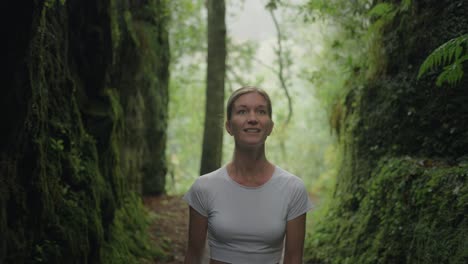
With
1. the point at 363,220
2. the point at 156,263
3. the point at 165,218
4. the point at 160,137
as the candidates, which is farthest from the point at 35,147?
the point at 160,137

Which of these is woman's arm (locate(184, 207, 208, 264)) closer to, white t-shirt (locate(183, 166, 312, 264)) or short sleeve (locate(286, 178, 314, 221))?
white t-shirt (locate(183, 166, 312, 264))

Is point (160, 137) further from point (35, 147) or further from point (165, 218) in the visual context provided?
point (35, 147)

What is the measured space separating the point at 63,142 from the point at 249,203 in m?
3.80

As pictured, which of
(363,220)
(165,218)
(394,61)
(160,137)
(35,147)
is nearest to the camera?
(35,147)

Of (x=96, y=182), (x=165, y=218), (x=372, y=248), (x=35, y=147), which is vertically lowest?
(x=165, y=218)

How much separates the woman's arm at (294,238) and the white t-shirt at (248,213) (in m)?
0.04

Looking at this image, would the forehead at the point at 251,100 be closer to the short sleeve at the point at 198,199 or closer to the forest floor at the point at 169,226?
the short sleeve at the point at 198,199

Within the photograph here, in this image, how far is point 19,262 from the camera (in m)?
4.36

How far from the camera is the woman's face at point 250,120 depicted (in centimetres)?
319

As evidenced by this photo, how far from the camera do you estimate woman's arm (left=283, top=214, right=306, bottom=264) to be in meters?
3.10

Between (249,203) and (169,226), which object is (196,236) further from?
(169,226)

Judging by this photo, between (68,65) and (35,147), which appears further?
(68,65)

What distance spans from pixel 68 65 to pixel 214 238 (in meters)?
4.52

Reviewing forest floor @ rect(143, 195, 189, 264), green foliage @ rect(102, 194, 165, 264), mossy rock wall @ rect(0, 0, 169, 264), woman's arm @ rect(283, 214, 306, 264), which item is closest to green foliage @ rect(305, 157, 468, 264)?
woman's arm @ rect(283, 214, 306, 264)
